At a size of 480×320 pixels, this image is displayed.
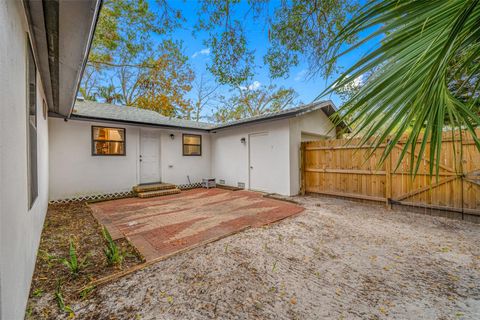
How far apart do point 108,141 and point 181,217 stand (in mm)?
4386

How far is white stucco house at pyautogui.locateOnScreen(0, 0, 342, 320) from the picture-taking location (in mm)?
1438

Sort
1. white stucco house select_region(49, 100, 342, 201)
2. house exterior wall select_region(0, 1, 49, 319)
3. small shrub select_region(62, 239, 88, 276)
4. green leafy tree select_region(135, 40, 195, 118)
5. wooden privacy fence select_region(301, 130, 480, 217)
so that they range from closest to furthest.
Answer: house exterior wall select_region(0, 1, 49, 319), small shrub select_region(62, 239, 88, 276), wooden privacy fence select_region(301, 130, 480, 217), white stucco house select_region(49, 100, 342, 201), green leafy tree select_region(135, 40, 195, 118)

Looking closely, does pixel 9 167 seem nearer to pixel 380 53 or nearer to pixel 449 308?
pixel 380 53

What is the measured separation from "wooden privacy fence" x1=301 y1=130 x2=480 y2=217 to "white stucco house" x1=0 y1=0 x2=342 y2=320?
72cm

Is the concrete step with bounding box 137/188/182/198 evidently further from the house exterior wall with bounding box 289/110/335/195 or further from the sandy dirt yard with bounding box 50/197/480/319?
the sandy dirt yard with bounding box 50/197/480/319

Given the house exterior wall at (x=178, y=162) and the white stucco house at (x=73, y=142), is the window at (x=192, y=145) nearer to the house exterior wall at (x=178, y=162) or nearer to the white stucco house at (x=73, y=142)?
the white stucco house at (x=73, y=142)

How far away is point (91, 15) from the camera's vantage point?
6.40ft

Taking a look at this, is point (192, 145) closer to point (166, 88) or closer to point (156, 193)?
point (156, 193)

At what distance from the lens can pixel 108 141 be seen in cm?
687

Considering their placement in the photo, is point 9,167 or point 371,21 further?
point 9,167

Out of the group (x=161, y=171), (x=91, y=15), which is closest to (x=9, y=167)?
(x=91, y=15)

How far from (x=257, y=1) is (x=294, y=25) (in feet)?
2.32

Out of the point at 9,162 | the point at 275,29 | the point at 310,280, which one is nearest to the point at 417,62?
the point at 310,280

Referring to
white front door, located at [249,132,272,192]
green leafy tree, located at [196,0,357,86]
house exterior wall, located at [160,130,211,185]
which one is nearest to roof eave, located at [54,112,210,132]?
house exterior wall, located at [160,130,211,185]
